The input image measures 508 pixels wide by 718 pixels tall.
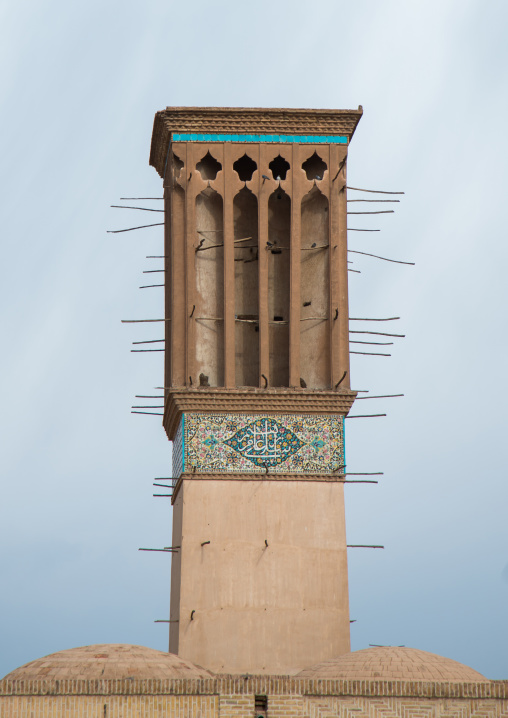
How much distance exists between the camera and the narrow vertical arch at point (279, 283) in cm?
1728

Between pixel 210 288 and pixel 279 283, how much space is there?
0.85 meters

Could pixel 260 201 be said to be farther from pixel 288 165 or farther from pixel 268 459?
pixel 268 459

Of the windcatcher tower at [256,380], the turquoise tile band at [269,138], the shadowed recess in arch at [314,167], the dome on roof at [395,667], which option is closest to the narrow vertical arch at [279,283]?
the windcatcher tower at [256,380]

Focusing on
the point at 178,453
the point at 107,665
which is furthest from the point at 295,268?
the point at 107,665

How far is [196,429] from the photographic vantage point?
53.6 feet

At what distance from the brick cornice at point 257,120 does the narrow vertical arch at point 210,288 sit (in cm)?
75

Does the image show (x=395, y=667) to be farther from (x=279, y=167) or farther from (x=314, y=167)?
(x=279, y=167)

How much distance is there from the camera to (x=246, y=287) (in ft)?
57.4

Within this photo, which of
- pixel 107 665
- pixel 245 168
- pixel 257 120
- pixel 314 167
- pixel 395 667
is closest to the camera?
pixel 107 665

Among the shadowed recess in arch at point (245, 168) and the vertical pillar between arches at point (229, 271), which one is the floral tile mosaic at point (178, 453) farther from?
the shadowed recess in arch at point (245, 168)

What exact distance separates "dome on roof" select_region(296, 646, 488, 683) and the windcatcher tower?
1.42 metres

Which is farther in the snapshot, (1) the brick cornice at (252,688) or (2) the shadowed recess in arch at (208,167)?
(2) the shadowed recess in arch at (208,167)

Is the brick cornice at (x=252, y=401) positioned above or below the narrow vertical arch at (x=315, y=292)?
below

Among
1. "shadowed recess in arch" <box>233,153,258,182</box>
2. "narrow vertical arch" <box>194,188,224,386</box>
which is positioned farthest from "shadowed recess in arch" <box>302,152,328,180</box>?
"narrow vertical arch" <box>194,188,224,386</box>
